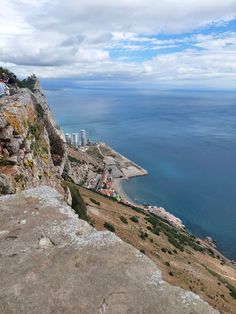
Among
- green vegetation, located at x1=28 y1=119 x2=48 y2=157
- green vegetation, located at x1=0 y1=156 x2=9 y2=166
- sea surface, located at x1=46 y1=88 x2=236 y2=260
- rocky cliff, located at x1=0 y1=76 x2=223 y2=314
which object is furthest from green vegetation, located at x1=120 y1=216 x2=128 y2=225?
sea surface, located at x1=46 y1=88 x2=236 y2=260

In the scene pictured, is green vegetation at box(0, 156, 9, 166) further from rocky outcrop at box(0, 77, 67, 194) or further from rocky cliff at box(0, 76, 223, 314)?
rocky cliff at box(0, 76, 223, 314)

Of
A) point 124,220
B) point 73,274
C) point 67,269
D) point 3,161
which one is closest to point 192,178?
point 124,220

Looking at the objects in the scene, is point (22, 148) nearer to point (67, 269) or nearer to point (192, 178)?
point (67, 269)

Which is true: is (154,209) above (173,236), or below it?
below

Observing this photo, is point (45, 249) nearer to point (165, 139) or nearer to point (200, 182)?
point (200, 182)

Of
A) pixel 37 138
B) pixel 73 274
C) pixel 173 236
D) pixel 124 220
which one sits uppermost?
pixel 37 138

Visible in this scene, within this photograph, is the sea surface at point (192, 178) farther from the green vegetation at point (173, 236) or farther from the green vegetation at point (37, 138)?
the green vegetation at point (37, 138)

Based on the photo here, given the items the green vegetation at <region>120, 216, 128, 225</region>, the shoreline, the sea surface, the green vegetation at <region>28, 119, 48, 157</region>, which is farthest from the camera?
the sea surface
